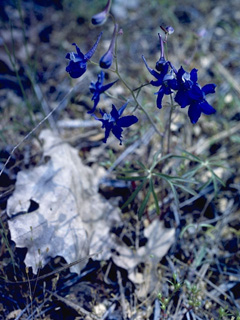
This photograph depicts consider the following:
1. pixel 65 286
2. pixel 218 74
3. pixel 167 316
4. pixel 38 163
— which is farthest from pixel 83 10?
pixel 167 316

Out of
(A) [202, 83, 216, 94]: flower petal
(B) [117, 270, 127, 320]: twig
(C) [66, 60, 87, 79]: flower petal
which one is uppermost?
(C) [66, 60, 87, 79]: flower petal

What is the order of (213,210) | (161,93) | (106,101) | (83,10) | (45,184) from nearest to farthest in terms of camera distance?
(161,93), (45,184), (213,210), (106,101), (83,10)

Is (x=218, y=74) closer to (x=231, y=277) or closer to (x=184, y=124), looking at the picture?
(x=184, y=124)

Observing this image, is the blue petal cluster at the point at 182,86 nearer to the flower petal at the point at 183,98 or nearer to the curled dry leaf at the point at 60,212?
the flower petal at the point at 183,98

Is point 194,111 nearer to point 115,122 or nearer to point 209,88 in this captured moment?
point 209,88

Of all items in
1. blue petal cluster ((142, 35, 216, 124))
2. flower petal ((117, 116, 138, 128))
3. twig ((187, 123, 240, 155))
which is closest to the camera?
blue petal cluster ((142, 35, 216, 124))

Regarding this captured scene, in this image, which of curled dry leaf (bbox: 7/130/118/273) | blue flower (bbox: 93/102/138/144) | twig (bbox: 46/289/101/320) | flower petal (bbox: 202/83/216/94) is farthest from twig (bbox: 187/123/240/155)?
twig (bbox: 46/289/101/320)

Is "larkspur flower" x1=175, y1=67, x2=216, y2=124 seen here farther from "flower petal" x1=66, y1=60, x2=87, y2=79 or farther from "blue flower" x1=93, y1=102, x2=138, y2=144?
"flower petal" x1=66, y1=60, x2=87, y2=79

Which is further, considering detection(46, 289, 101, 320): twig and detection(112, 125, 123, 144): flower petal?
detection(46, 289, 101, 320): twig

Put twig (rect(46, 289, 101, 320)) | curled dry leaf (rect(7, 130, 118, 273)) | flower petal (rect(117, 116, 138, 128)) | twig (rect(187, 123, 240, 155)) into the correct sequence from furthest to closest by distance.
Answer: twig (rect(187, 123, 240, 155)) < curled dry leaf (rect(7, 130, 118, 273)) < twig (rect(46, 289, 101, 320)) < flower petal (rect(117, 116, 138, 128))
